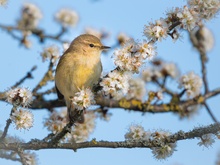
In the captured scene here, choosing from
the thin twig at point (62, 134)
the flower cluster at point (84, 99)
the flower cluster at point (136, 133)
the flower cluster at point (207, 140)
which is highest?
the flower cluster at point (84, 99)

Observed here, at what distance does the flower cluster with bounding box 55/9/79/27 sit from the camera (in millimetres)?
8898

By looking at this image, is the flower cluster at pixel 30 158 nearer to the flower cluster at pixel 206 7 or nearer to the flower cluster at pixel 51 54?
the flower cluster at pixel 51 54

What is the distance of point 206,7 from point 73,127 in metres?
2.01

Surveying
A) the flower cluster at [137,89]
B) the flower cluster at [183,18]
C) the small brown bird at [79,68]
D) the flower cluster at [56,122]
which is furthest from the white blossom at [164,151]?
the flower cluster at [137,89]

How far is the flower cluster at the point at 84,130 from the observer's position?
4900 millimetres

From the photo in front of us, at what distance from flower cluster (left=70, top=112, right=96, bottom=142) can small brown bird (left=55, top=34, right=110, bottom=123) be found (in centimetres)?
33

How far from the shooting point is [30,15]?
29.1 feet

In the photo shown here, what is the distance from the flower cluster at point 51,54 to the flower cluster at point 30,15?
10.5 ft

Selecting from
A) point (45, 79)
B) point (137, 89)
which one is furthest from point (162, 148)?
point (137, 89)

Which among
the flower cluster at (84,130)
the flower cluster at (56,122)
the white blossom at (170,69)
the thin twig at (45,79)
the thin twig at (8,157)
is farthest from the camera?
the white blossom at (170,69)

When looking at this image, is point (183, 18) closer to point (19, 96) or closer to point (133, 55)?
point (133, 55)

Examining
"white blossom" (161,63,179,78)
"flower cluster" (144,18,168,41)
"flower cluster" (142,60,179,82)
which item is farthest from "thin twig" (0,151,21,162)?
"white blossom" (161,63,179,78)

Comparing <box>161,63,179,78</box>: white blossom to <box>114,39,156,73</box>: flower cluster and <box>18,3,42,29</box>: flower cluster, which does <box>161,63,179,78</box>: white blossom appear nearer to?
<box>18,3,42,29</box>: flower cluster

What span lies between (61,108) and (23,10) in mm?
4323
